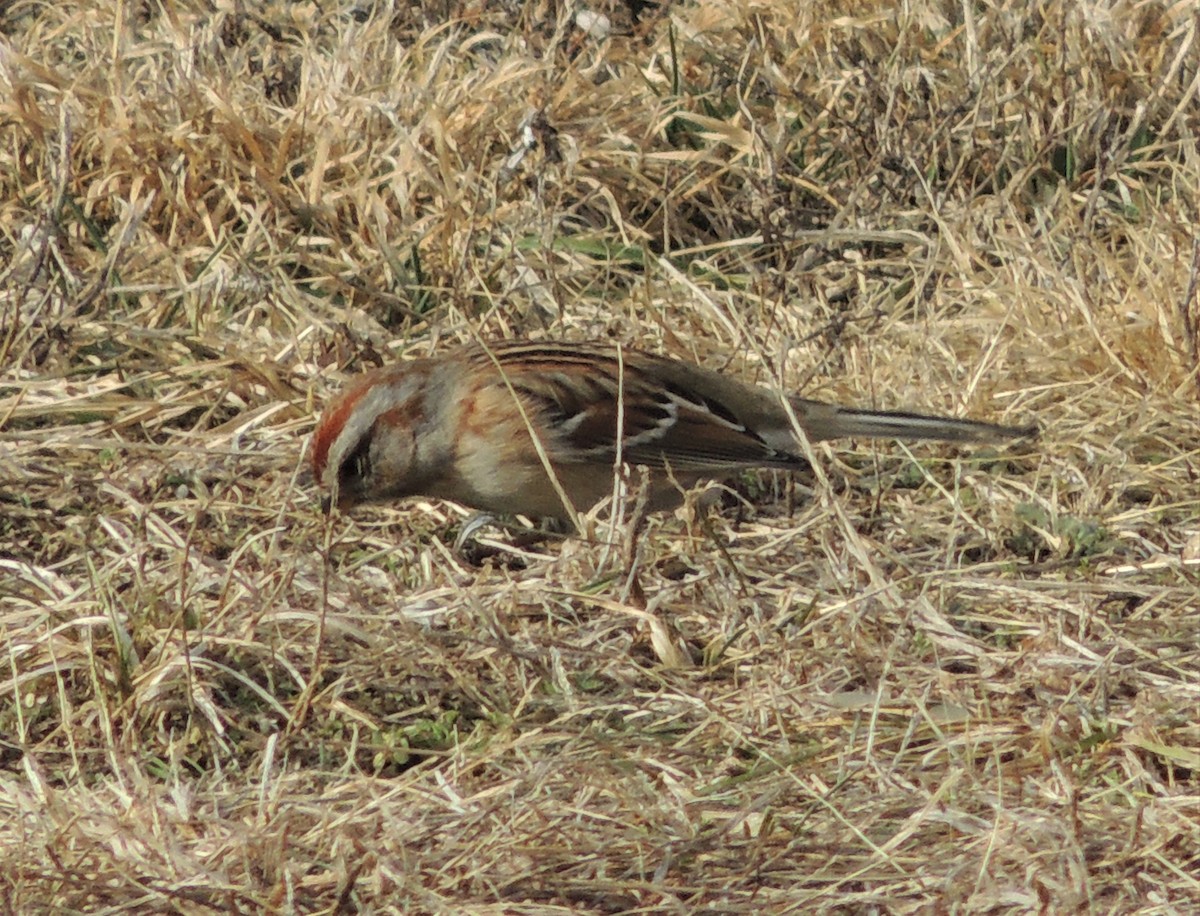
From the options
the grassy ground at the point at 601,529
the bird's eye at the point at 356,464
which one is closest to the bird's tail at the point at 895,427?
the grassy ground at the point at 601,529

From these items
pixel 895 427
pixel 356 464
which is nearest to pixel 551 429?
pixel 356 464

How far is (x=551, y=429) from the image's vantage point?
4695 millimetres

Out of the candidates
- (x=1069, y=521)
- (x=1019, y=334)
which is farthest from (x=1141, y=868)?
(x=1019, y=334)

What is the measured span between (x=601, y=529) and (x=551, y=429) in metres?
0.27

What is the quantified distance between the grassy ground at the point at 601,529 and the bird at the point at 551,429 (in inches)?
5.5

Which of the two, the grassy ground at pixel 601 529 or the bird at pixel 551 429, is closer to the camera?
the grassy ground at pixel 601 529

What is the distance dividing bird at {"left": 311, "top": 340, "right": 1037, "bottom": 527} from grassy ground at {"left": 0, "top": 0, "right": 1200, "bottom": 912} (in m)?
0.14

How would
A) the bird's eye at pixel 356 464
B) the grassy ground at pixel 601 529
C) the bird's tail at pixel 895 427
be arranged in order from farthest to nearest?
the bird's tail at pixel 895 427, the bird's eye at pixel 356 464, the grassy ground at pixel 601 529

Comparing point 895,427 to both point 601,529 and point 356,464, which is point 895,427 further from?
point 356,464

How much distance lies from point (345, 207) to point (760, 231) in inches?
47.2

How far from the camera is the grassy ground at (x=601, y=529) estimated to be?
321 cm

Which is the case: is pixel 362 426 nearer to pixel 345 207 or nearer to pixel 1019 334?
pixel 345 207

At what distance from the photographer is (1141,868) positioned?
10.2 ft

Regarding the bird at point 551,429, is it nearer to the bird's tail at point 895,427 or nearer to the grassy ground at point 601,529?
the bird's tail at point 895,427
